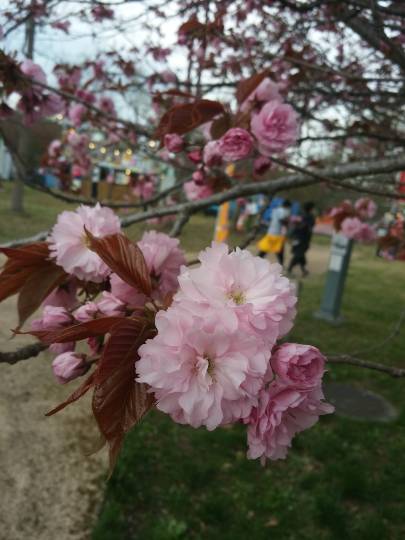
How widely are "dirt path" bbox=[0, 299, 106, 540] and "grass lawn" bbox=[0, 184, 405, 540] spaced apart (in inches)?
5.3

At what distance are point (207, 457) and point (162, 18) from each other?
3.04 m

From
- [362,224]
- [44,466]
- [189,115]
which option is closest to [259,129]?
[189,115]

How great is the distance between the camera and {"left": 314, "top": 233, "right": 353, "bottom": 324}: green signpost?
6.22 meters

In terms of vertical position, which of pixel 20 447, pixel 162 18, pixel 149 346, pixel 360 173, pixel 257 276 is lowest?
pixel 20 447

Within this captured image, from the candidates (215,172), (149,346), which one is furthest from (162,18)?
(149,346)

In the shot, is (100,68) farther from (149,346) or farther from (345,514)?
(149,346)

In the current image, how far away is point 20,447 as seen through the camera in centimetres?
292

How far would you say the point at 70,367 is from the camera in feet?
3.22

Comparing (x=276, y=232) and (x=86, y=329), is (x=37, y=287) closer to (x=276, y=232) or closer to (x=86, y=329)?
(x=86, y=329)

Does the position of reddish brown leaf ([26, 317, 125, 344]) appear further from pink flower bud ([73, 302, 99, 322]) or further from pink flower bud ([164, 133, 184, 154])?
pink flower bud ([164, 133, 184, 154])

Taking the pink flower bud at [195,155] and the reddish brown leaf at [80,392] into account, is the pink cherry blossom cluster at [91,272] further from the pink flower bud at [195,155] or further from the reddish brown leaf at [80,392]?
the pink flower bud at [195,155]

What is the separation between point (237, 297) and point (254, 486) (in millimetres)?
2395

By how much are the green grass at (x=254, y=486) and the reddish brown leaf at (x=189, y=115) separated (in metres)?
1.83

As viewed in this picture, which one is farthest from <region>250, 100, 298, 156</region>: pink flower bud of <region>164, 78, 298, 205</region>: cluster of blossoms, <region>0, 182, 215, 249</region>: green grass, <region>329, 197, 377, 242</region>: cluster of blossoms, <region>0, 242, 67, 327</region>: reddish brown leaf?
<region>0, 182, 215, 249</region>: green grass
